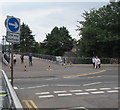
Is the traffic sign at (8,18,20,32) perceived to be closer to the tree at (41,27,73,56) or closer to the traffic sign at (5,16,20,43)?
the traffic sign at (5,16,20,43)

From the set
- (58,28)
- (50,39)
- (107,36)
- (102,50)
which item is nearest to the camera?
(107,36)

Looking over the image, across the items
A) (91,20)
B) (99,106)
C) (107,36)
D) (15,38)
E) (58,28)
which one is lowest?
(99,106)

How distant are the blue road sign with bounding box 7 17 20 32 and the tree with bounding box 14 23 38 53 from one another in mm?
84938

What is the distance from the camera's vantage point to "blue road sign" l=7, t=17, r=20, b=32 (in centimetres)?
880

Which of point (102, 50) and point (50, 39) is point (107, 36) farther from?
point (50, 39)

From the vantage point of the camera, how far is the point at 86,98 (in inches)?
318

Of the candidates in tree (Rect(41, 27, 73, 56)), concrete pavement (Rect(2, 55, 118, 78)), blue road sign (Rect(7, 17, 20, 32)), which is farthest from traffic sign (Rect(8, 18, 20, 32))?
tree (Rect(41, 27, 73, 56))

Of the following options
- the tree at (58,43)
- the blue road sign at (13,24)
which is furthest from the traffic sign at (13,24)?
the tree at (58,43)

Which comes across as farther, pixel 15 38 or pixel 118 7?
pixel 118 7

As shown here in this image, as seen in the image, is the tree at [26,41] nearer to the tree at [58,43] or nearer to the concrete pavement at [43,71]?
the tree at [58,43]

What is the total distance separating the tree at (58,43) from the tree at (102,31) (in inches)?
1552

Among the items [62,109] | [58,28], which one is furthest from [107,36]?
[58,28]

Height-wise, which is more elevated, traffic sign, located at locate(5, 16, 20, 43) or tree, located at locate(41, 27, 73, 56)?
tree, located at locate(41, 27, 73, 56)

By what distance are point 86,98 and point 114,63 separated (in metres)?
26.5
